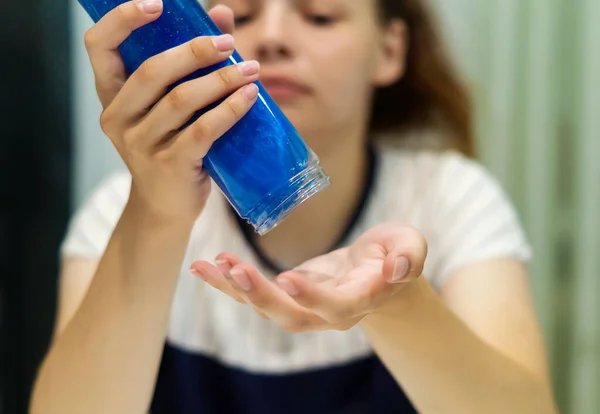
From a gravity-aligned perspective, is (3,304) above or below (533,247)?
above

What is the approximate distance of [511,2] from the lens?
0.76 meters

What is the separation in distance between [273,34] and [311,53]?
0.04 m

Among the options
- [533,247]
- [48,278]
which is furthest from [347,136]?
[48,278]

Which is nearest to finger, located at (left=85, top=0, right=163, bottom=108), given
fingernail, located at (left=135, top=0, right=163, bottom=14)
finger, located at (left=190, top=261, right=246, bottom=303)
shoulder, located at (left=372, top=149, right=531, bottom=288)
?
fingernail, located at (left=135, top=0, right=163, bottom=14)

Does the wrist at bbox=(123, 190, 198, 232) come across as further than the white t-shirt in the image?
No

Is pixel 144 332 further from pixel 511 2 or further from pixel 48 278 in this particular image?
pixel 511 2

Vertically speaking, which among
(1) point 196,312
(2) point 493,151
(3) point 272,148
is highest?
(3) point 272,148

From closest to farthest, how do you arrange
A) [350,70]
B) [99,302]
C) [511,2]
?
1. [99,302]
2. [350,70]
3. [511,2]

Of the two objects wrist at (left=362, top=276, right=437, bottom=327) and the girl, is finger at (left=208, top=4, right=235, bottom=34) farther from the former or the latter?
wrist at (left=362, top=276, right=437, bottom=327)

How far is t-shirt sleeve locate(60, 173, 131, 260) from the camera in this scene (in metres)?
0.63

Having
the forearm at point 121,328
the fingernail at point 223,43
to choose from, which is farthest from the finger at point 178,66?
the forearm at point 121,328

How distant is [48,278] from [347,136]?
50cm

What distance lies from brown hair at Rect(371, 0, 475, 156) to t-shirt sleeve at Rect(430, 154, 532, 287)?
10cm

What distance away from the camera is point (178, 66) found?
33 centimetres
